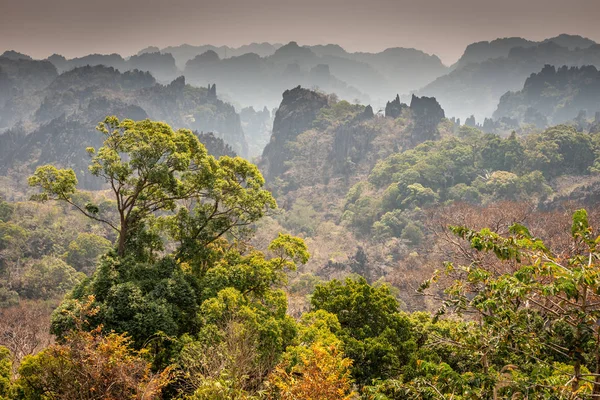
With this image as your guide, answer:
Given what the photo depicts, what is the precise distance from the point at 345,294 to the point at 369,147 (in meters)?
69.8

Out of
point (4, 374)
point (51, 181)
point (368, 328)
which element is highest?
point (51, 181)

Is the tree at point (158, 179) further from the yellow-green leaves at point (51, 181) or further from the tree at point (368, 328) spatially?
the tree at point (368, 328)

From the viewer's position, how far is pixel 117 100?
10600 cm

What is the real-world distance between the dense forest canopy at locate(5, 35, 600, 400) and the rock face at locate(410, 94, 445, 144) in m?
0.41

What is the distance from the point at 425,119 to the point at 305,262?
76222mm

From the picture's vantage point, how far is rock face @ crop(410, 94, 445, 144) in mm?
82312

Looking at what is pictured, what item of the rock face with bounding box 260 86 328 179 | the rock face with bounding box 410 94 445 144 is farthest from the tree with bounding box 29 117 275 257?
the rock face with bounding box 260 86 328 179

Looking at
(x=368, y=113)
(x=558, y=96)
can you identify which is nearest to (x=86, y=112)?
(x=368, y=113)

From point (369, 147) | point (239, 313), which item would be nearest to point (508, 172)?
point (369, 147)

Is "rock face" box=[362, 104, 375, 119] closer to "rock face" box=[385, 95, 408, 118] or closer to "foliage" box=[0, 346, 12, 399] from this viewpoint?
"rock face" box=[385, 95, 408, 118]

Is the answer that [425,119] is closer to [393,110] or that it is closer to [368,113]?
[393,110]

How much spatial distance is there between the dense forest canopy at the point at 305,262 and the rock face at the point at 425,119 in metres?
0.41

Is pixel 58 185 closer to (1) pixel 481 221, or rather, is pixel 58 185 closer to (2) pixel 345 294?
(2) pixel 345 294

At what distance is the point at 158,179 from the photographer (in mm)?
13914
